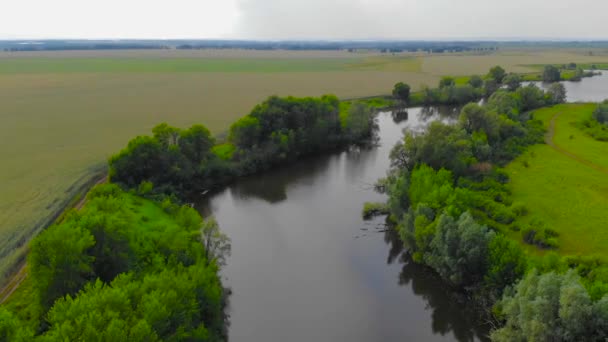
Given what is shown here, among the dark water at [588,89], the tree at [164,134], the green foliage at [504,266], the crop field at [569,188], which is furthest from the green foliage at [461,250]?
the dark water at [588,89]

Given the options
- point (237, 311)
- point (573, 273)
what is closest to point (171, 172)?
point (237, 311)

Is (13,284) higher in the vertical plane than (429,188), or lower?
lower

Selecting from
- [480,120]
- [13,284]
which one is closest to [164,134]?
[13,284]

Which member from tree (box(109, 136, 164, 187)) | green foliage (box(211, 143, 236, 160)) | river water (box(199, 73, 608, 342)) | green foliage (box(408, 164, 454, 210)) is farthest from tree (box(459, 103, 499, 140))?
tree (box(109, 136, 164, 187))

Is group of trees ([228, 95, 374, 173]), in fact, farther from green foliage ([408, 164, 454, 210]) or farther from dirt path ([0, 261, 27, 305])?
dirt path ([0, 261, 27, 305])

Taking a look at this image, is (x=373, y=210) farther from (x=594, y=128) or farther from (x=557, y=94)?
(x=557, y=94)
